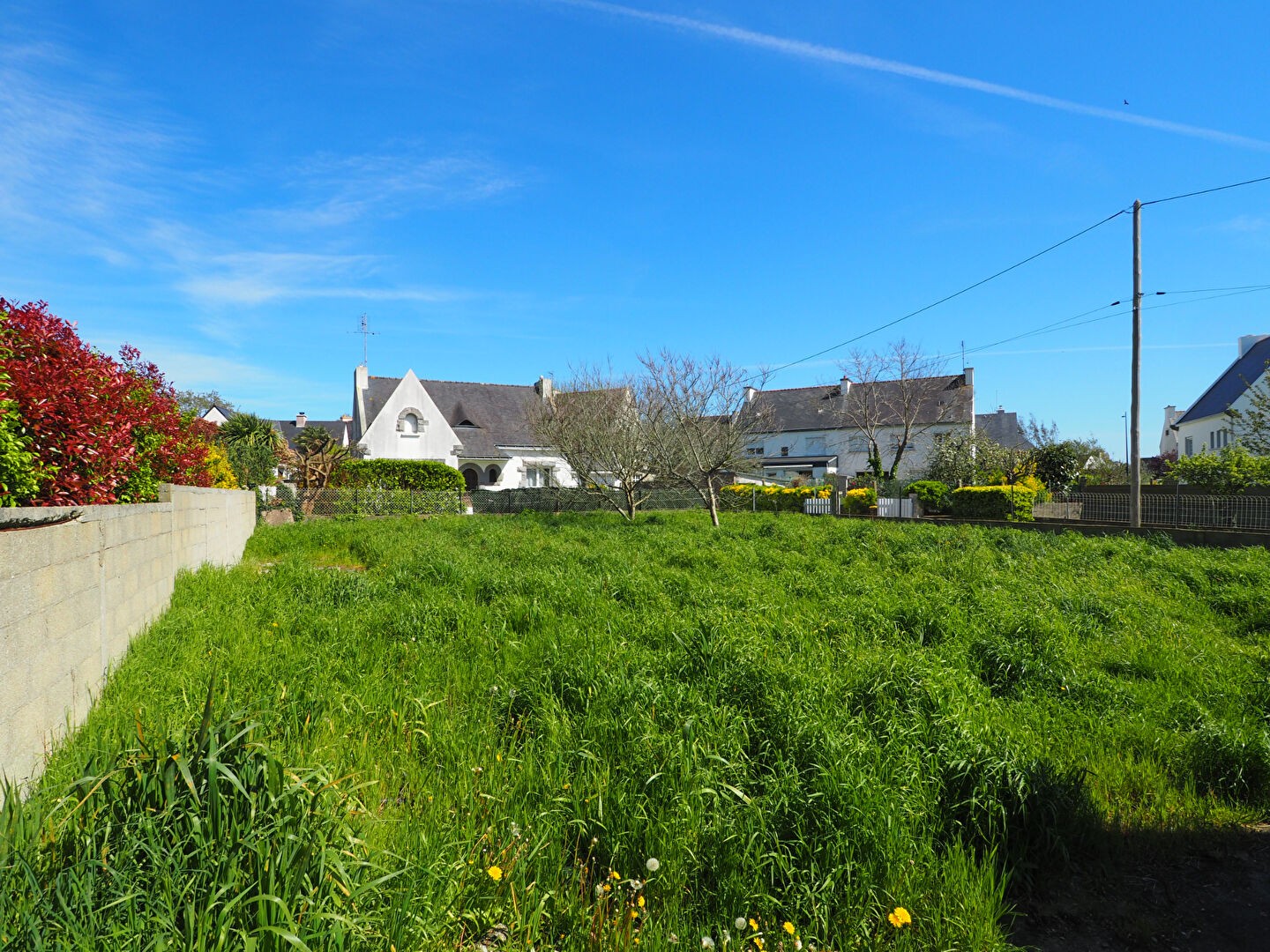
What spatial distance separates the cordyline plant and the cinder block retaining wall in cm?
36

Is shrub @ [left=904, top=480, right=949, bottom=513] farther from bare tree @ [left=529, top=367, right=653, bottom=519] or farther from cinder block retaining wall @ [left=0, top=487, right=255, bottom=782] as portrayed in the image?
cinder block retaining wall @ [left=0, top=487, right=255, bottom=782]

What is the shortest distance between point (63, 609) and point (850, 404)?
2078 inches

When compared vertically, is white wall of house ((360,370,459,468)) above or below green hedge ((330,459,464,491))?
above

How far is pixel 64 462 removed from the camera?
5.40 m

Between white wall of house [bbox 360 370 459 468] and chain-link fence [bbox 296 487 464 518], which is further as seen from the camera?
white wall of house [bbox 360 370 459 468]

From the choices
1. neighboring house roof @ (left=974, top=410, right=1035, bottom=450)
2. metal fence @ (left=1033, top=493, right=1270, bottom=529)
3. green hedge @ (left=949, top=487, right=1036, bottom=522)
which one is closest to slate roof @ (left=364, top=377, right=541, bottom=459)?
green hedge @ (left=949, top=487, right=1036, bottom=522)

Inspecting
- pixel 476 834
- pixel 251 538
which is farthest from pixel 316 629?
pixel 251 538

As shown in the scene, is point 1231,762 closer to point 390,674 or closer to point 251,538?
point 390,674

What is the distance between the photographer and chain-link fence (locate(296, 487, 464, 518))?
27094 mm

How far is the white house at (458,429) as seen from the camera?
4238cm

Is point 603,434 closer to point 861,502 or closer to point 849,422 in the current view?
point 861,502

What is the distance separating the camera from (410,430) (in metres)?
42.8

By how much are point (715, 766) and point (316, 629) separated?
172 inches

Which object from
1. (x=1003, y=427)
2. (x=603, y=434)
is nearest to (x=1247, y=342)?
(x=1003, y=427)
